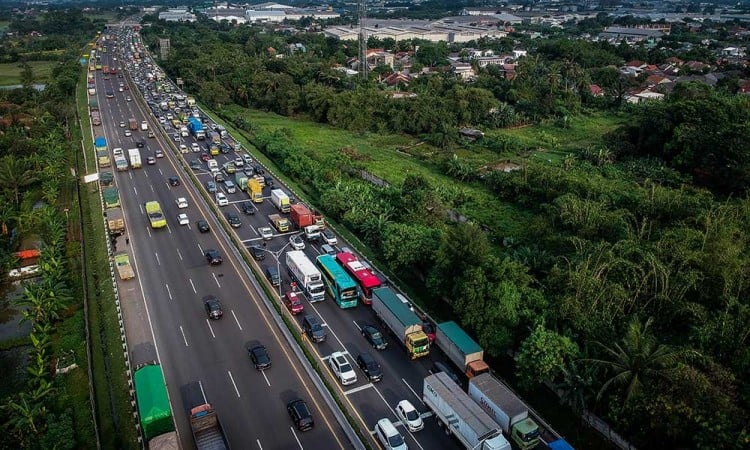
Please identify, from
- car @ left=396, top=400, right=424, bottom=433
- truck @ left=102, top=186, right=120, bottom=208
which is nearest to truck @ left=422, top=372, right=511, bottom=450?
car @ left=396, top=400, right=424, bottom=433

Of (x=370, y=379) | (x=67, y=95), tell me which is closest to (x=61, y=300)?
(x=370, y=379)

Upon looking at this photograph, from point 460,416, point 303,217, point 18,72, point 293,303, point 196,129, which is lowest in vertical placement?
point 293,303

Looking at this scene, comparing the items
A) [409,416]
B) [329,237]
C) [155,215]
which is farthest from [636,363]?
[155,215]

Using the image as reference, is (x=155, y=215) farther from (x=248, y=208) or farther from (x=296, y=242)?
(x=296, y=242)

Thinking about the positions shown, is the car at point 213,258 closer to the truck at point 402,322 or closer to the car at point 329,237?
the car at point 329,237

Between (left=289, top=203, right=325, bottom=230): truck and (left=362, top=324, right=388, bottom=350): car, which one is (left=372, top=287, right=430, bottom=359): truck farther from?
(left=289, top=203, right=325, bottom=230): truck

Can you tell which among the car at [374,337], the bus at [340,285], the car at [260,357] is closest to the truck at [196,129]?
the bus at [340,285]
